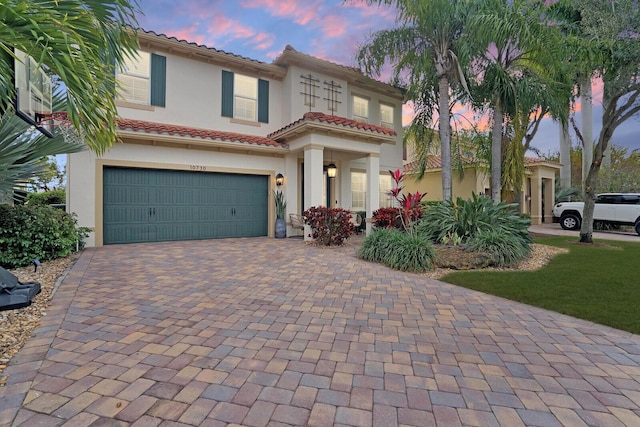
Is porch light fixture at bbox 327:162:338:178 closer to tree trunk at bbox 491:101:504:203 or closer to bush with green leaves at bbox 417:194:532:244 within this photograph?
bush with green leaves at bbox 417:194:532:244

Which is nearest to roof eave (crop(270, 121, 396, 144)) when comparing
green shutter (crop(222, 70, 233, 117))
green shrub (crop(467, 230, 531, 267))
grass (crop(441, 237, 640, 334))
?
green shutter (crop(222, 70, 233, 117))

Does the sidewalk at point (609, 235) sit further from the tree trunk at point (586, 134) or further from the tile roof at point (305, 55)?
the tile roof at point (305, 55)

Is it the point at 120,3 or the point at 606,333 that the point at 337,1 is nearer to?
the point at 120,3

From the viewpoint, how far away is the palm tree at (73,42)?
2.50 m

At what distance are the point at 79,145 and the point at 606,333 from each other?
8.15 meters

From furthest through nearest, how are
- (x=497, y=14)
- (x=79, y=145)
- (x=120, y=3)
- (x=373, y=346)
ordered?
(x=497, y=14), (x=79, y=145), (x=120, y=3), (x=373, y=346)

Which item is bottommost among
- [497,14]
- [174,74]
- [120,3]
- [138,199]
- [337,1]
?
[138,199]

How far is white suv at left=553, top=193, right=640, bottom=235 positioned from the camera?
13.2 m

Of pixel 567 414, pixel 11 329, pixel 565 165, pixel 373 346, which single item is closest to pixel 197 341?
pixel 373 346

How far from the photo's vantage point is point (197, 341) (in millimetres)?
2908

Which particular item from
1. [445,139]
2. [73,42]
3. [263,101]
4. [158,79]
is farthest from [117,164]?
[445,139]

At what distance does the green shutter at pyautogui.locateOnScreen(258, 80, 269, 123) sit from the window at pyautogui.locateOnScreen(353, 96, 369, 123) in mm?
3783

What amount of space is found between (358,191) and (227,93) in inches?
256

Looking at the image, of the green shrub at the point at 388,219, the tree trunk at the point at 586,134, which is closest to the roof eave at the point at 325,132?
the green shrub at the point at 388,219
